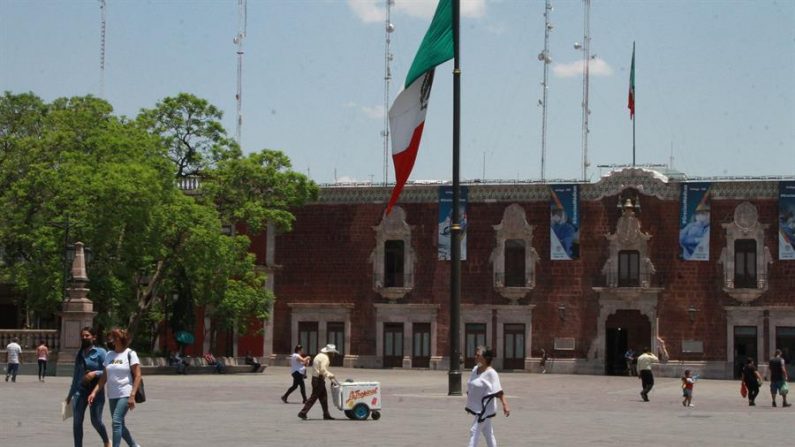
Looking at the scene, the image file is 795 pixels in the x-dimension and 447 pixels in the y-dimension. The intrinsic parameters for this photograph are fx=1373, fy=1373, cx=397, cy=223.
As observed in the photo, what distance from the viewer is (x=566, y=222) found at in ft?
187

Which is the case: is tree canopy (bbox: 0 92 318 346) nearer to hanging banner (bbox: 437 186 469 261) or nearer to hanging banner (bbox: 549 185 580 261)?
hanging banner (bbox: 437 186 469 261)

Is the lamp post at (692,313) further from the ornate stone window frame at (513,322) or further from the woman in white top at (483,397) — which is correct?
the woman in white top at (483,397)

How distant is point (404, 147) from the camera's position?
2897cm

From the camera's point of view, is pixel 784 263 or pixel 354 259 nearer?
pixel 784 263

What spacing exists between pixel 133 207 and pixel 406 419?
23806 mm

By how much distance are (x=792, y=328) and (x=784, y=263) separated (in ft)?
8.48

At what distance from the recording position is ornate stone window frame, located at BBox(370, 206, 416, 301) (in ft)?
195

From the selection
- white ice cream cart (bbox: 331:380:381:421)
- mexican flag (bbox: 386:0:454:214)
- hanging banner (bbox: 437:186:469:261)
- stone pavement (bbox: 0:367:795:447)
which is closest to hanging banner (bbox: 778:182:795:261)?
hanging banner (bbox: 437:186:469:261)

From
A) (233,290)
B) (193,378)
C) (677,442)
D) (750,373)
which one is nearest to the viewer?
(677,442)

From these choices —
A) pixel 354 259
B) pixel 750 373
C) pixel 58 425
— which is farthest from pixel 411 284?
pixel 58 425

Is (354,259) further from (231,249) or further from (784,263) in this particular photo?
(784,263)

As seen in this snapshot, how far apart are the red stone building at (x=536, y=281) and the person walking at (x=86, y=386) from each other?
1618 inches

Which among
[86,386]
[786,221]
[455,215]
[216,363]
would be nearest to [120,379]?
[86,386]

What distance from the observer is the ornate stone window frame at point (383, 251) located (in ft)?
195
